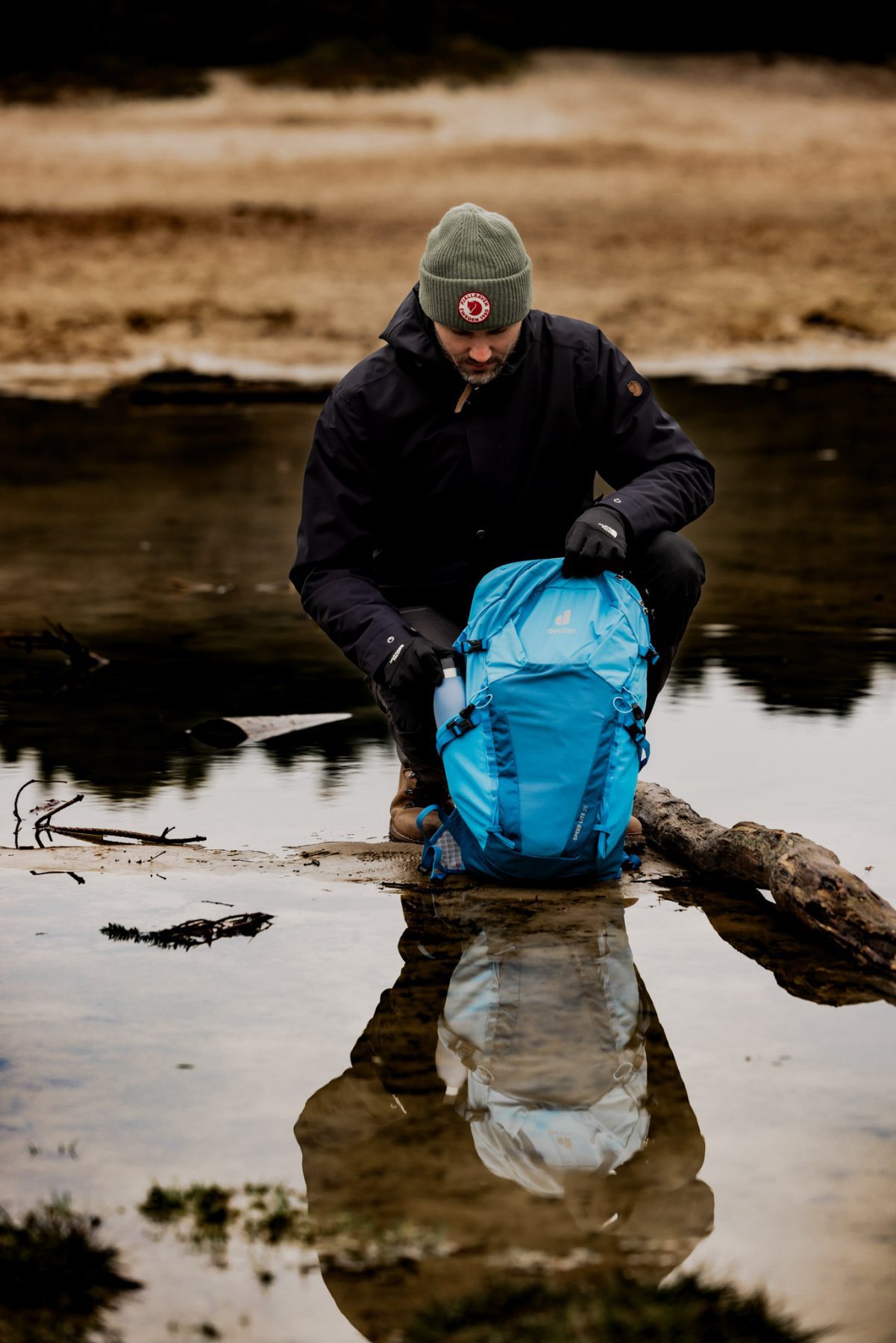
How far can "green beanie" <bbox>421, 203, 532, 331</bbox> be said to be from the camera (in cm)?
427

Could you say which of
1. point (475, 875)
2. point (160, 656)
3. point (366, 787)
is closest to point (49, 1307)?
point (475, 875)

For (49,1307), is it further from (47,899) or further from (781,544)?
(781,544)

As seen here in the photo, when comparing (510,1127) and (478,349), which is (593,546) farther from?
(510,1127)

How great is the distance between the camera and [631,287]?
18000 millimetres

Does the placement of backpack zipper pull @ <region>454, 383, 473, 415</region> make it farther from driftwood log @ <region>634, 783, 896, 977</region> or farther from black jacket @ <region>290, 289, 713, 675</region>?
driftwood log @ <region>634, 783, 896, 977</region>

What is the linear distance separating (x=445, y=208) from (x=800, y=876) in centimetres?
2121

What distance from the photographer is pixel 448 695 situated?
423cm

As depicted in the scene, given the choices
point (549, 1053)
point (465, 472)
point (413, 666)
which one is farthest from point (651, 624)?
point (549, 1053)

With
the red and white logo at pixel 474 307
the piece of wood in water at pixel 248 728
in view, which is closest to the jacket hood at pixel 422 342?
the red and white logo at pixel 474 307

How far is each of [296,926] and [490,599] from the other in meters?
0.87

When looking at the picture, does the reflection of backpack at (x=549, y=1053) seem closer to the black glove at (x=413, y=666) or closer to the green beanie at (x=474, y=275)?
the black glove at (x=413, y=666)

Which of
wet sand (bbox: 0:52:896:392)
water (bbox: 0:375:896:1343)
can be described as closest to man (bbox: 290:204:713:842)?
water (bbox: 0:375:896:1343)

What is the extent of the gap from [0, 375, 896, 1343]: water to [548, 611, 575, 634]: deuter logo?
0.58 m

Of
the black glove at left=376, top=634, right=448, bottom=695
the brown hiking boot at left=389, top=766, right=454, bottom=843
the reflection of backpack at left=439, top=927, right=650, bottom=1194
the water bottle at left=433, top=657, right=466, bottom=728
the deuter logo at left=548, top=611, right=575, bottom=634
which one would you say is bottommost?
the brown hiking boot at left=389, top=766, right=454, bottom=843
